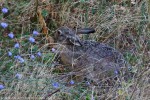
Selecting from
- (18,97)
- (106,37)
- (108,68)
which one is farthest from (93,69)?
(18,97)

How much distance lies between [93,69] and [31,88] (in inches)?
52.2

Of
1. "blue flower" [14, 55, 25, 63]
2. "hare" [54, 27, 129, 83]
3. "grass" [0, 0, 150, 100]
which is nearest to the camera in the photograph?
"grass" [0, 0, 150, 100]

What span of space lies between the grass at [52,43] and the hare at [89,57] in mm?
140

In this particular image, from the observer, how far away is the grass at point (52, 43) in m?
4.68

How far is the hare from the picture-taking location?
560 cm

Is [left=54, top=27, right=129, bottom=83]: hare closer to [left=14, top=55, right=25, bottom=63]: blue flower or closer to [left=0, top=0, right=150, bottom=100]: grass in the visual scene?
[left=0, top=0, right=150, bottom=100]: grass

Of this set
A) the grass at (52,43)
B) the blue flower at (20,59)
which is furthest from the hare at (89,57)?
the blue flower at (20,59)

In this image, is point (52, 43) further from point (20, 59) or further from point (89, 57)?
point (20, 59)

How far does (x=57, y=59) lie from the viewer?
5871 millimetres

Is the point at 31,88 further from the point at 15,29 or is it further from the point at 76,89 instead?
the point at 15,29

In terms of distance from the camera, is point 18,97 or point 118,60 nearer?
point 18,97

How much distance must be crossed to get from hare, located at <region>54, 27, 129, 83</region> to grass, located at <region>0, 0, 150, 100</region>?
0.46 feet

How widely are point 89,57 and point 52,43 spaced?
1.61 feet

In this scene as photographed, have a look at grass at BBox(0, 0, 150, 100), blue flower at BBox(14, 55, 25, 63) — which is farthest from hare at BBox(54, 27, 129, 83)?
blue flower at BBox(14, 55, 25, 63)
